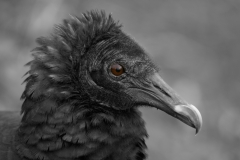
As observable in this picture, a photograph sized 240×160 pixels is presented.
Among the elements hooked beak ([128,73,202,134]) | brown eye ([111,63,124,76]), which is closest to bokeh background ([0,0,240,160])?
hooked beak ([128,73,202,134])

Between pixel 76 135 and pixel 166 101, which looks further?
pixel 166 101

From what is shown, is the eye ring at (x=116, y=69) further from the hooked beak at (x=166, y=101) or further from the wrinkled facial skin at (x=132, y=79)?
the hooked beak at (x=166, y=101)

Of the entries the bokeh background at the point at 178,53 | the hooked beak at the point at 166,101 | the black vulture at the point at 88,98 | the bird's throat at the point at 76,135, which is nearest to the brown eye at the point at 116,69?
the black vulture at the point at 88,98

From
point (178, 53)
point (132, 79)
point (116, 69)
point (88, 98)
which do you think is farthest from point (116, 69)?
point (178, 53)

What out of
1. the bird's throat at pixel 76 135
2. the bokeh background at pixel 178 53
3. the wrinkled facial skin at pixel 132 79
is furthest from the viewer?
the bokeh background at pixel 178 53

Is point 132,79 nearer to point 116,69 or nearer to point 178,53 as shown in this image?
point 116,69

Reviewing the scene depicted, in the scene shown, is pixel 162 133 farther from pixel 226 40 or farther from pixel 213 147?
pixel 226 40
